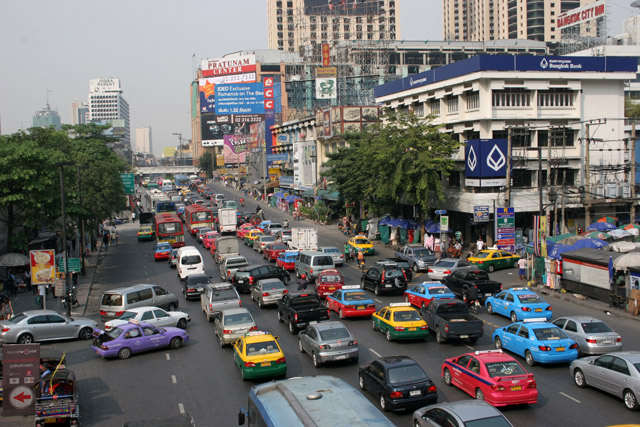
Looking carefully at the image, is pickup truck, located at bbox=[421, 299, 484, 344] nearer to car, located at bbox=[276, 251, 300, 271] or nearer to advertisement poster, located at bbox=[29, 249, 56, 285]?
car, located at bbox=[276, 251, 300, 271]

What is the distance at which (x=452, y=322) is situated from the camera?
21.7 meters

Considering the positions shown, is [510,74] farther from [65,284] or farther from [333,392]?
[333,392]

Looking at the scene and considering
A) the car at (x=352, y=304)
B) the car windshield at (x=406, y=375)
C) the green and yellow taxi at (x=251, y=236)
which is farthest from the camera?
the green and yellow taxi at (x=251, y=236)

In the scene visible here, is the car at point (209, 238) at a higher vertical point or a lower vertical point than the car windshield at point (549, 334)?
lower

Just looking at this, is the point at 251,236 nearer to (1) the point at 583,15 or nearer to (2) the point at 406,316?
(2) the point at 406,316

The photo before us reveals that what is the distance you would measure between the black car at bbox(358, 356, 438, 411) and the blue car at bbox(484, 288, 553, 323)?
33.9 ft

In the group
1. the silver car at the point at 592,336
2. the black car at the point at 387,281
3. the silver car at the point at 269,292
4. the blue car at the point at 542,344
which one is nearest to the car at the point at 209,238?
the silver car at the point at 269,292

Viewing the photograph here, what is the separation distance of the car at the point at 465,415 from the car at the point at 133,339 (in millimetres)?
12664

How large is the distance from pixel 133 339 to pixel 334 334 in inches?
308

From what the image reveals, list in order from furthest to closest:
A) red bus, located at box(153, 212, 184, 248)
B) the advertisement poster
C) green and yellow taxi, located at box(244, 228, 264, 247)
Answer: green and yellow taxi, located at box(244, 228, 264, 247), red bus, located at box(153, 212, 184, 248), the advertisement poster

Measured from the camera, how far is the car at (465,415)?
12.0 meters

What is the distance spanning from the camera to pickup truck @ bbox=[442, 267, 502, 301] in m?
29.4

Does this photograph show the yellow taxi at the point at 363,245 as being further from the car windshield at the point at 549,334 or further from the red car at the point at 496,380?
the red car at the point at 496,380

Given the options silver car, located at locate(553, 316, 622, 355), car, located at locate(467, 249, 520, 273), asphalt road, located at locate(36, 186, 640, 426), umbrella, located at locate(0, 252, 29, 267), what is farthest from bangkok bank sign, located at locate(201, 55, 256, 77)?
silver car, located at locate(553, 316, 622, 355)
